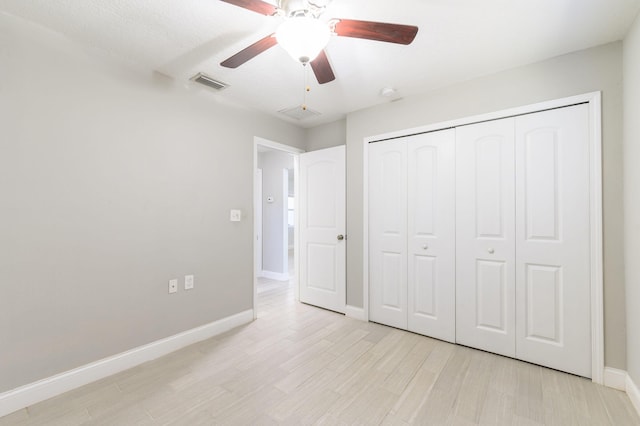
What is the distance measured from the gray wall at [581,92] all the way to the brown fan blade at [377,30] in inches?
55.8

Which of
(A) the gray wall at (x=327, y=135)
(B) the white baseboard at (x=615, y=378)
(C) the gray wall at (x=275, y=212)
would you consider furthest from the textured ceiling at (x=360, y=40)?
(C) the gray wall at (x=275, y=212)

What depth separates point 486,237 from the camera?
8.13 feet

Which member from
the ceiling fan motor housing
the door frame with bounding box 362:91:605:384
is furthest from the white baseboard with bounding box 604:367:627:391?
the ceiling fan motor housing

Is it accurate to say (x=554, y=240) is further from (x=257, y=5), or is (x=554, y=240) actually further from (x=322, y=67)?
(x=257, y=5)

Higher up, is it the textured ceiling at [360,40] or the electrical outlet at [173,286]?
the textured ceiling at [360,40]

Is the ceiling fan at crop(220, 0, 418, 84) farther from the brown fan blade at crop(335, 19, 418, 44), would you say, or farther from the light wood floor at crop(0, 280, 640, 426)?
the light wood floor at crop(0, 280, 640, 426)

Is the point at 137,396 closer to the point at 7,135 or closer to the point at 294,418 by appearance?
the point at 294,418

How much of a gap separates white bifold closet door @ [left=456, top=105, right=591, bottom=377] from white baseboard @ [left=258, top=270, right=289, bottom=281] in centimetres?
329

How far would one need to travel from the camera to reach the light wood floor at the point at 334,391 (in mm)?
1684

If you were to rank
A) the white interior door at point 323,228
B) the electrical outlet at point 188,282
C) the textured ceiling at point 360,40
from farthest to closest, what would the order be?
the white interior door at point 323,228, the electrical outlet at point 188,282, the textured ceiling at point 360,40

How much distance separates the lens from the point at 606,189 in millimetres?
1984

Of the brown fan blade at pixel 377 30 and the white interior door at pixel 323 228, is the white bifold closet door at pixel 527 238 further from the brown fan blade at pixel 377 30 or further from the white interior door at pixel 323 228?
the brown fan blade at pixel 377 30

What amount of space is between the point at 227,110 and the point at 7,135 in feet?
5.47

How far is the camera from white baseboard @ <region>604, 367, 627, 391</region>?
191 centimetres
